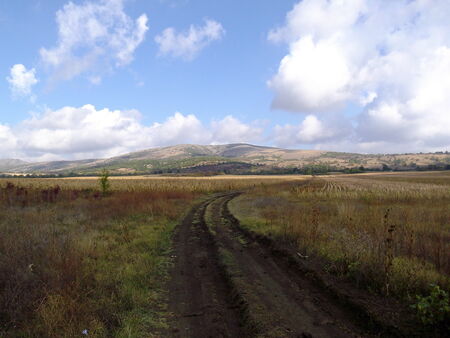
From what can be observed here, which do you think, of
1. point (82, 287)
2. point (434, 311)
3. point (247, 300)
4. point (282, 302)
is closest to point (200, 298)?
point (247, 300)

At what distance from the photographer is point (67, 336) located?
15.1 ft

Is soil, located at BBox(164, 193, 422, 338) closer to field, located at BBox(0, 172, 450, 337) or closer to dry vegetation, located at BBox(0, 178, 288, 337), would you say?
field, located at BBox(0, 172, 450, 337)

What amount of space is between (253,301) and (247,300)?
149 millimetres

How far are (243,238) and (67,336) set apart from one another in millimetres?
9395

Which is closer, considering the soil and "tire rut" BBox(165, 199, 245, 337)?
the soil

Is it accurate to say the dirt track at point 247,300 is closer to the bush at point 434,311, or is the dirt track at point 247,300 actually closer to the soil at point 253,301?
the soil at point 253,301

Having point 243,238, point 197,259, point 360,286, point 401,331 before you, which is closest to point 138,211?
point 243,238

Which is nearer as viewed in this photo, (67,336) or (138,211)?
(67,336)

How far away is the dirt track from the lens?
512 centimetres

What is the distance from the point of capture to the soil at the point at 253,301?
5094 millimetres

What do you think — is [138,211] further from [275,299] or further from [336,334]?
[336,334]

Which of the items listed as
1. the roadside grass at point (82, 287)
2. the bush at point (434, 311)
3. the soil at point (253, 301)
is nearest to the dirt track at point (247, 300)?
the soil at point (253, 301)

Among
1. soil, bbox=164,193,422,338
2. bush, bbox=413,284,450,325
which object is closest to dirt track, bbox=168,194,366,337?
soil, bbox=164,193,422,338

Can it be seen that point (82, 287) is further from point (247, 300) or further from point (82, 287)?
point (247, 300)
